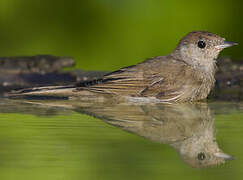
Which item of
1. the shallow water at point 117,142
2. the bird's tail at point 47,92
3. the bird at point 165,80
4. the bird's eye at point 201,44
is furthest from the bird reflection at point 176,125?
the bird's eye at point 201,44

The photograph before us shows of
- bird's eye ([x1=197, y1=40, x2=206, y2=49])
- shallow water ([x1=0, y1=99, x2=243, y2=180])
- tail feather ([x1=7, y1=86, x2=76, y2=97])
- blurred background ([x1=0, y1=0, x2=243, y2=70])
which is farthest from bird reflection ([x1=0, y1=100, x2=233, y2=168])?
blurred background ([x1=0, y1=0, x2=243, y2=70])

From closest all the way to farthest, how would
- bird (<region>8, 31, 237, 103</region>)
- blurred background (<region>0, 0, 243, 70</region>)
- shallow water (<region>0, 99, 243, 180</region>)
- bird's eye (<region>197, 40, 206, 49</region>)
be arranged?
1. shallow water (<region>0, 99, 243, 180</region>)
2. bird (<region>8, 31, 237, 103</region>)
3. bird's eye (<region>197, 40, 206, 49</region>)
4. blurred background (<region>0, 0, 243, 70</region>)

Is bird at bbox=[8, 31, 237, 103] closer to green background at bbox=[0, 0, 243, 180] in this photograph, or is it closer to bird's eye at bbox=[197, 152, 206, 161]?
green background at bbox=[0, 0, 243, 180]

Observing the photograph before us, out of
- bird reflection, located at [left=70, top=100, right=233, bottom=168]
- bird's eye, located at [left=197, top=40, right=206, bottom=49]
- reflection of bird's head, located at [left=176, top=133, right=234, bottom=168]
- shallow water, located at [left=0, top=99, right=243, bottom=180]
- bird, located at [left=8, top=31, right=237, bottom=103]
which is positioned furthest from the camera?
bird's eye, located at [left=197, top=40, right=206, bottom=49]

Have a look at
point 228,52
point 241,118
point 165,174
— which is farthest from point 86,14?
point 165,174

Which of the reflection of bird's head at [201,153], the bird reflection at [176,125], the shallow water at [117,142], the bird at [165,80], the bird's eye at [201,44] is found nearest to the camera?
the shallow water at [117,142]

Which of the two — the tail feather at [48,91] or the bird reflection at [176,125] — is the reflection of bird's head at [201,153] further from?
the tail feather at [48,91]

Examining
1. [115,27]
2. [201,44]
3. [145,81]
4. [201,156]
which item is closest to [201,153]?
[201,156]
